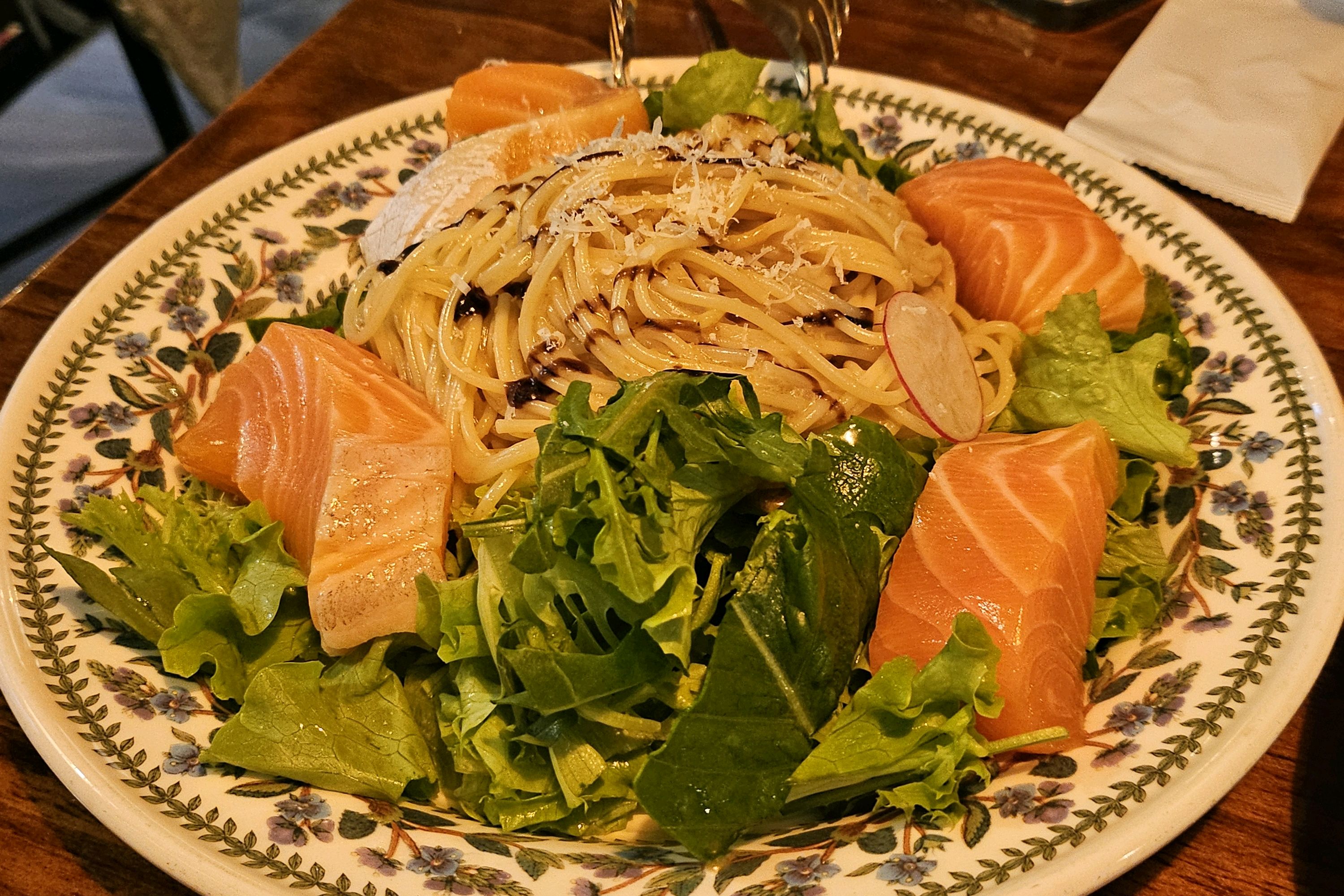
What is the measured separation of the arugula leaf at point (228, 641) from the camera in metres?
2.08

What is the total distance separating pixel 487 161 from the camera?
10.1ft

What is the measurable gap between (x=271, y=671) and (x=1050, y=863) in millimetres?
1601

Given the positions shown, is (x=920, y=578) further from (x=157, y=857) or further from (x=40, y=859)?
(x=40, y=859)

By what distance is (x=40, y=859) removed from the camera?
1953 millimetres

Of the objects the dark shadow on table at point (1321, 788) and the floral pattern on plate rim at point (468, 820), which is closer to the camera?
the floral pattern on plate rim at point (468, 820)

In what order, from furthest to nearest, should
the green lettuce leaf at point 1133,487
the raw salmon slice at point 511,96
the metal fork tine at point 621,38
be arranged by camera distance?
the metal fork tine at point 621,38
the raw salmon slice at point 511,96
the green lettuce leaf at point 1133,487

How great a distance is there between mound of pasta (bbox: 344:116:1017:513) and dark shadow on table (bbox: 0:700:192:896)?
105 cm

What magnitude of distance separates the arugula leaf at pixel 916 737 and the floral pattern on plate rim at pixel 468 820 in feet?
0.21

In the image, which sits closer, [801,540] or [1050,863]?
[1050,863]

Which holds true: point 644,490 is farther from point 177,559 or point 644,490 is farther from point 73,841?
point 73,841

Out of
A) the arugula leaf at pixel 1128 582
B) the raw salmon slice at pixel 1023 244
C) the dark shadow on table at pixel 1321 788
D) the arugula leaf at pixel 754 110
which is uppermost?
the arugula leaf at pixel 754 110

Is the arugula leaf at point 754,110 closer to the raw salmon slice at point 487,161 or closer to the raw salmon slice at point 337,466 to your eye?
the raw salmon slice at point 487,161

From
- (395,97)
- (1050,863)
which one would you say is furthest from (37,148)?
(1050,863)

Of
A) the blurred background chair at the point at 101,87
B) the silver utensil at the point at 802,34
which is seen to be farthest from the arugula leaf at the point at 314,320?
the blurred background chair at the point at 101,87
